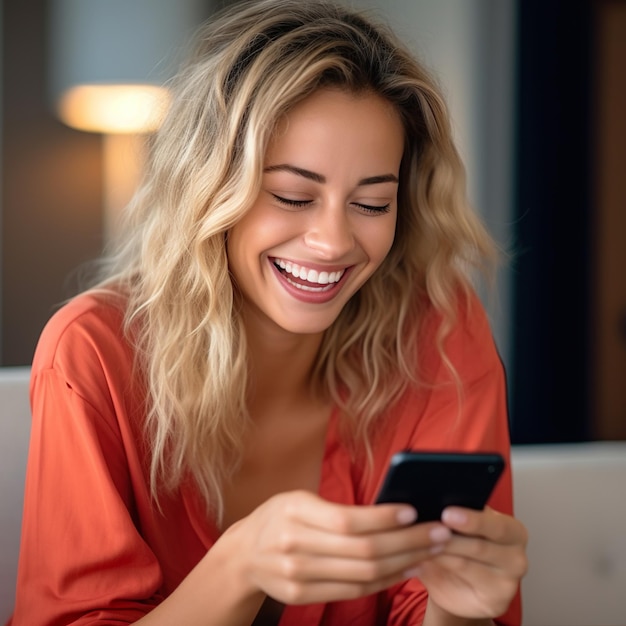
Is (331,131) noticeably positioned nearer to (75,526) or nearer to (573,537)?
(75,526)

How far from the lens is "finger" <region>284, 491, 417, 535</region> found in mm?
1014

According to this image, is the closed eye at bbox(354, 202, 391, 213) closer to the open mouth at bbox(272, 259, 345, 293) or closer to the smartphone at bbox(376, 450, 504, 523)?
the open mouth at bbox(272, 259, 345, 293)

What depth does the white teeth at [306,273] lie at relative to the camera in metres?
1.43

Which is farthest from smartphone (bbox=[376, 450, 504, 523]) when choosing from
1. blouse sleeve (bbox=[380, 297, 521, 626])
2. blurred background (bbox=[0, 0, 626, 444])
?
blurred background (bbox=[0, 0, 626, 444])

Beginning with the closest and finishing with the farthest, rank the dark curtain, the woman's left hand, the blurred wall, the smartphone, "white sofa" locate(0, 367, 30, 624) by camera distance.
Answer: the smartphone < the woman's left hand < "white sofa" locate(0, 367, 30, 624) < the blurred wall < the dark curtain

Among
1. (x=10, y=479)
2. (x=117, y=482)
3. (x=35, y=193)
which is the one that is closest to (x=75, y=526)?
(x=117, y=482)

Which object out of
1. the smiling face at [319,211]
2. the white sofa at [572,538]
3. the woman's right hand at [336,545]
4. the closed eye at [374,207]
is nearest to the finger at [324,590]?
the woman's right hand at [336,545]

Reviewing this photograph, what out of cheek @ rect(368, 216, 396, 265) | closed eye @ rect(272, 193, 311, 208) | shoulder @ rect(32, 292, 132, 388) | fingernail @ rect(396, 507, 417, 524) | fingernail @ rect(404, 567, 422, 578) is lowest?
fingernail @ rect(404, 567, 422, 578)

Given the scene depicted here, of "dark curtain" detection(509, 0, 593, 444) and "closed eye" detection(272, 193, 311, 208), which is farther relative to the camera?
"dark curtain" detection(509, 0, 593, 444)

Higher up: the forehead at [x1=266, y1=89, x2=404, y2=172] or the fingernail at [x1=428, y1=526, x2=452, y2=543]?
the forehead at [x1=266, y1=89, x2=404, y2=172]

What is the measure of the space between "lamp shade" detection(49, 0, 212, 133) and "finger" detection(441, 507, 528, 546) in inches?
99.5

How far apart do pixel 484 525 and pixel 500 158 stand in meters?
2.70

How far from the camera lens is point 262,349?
1617 millimetres

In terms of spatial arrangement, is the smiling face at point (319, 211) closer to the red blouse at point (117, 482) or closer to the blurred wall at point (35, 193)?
the red blouse at point (117, 482)
